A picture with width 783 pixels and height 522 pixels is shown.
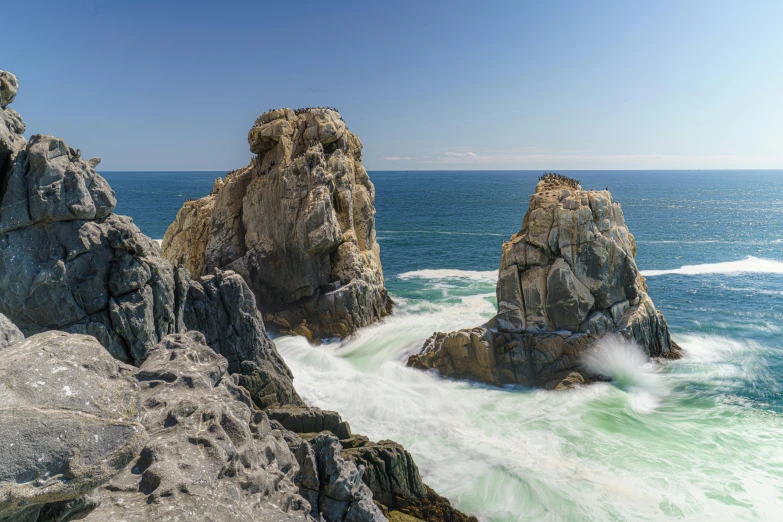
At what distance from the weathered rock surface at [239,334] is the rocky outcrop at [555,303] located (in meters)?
11.8

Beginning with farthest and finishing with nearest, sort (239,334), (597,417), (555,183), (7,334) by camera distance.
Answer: (555,183) → (597,417) → (239,334) → (7,334)

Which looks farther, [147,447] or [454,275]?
[454,275]

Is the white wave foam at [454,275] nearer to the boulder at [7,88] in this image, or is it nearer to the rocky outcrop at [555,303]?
the rocky outcrop at [555,303]

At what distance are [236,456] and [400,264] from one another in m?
54.6

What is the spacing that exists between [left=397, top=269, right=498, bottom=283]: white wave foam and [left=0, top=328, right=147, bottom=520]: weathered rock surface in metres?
49.1

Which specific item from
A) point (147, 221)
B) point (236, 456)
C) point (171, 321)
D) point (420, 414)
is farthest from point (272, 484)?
point (147, 221)

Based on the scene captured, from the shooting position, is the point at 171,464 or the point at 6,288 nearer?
the point at 171,464

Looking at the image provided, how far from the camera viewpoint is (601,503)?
18234mm

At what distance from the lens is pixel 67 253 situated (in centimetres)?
1520

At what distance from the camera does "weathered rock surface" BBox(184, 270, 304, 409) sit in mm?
19500

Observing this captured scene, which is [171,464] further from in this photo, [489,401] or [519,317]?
[519,317]

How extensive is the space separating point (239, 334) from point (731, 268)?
6038cm

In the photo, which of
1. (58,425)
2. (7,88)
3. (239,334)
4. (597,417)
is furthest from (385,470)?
(7,88)

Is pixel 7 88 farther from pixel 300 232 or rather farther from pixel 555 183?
pixel 555 183
